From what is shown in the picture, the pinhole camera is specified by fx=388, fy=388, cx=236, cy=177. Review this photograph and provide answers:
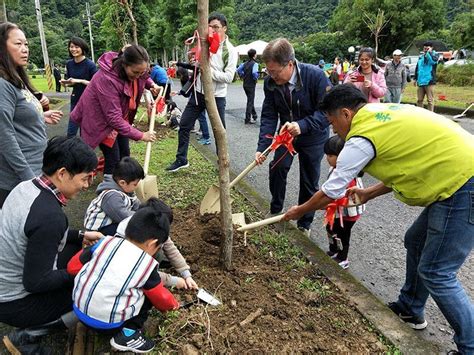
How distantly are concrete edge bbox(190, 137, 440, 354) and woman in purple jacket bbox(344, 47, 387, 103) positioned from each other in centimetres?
310

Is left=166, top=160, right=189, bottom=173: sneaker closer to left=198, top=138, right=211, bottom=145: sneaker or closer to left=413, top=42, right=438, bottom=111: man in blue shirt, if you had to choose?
left=198, top=138, right=211, bottom=145: sneaker

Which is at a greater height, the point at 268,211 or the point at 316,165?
the point at 316,165

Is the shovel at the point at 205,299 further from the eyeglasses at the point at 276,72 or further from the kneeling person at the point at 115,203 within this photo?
the eyeglasses at the point at 276,72

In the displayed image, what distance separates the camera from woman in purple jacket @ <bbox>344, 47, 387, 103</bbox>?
5.89 m

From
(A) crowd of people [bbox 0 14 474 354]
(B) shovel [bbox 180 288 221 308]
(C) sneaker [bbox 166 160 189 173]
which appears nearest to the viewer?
(A) crowd of people [bbox 0 14 474 354]

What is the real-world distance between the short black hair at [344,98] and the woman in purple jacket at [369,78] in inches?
153

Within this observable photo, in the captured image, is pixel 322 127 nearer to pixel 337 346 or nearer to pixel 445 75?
pixel 337 346

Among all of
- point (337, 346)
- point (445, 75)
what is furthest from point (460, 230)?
point (445, 75)

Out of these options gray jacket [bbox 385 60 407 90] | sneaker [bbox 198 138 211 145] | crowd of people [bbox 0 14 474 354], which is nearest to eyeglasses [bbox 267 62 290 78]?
crowd of people [bbox 0 14 474 354]

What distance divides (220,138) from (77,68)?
4.14 m

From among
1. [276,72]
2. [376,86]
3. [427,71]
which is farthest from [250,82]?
[276,72]

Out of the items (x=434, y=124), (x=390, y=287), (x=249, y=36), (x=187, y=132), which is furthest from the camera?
(x=249, y=36)

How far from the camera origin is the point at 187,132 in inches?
219

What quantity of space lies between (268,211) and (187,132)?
1.97 m
